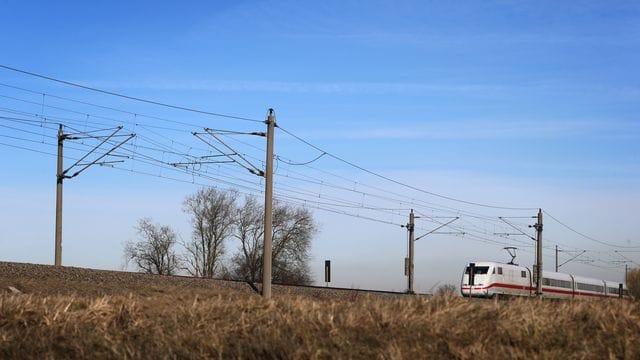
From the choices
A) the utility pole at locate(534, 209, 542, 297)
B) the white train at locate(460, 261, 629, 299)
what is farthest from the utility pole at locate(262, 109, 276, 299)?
the utility pole at locate(534, 209, 542, 297)

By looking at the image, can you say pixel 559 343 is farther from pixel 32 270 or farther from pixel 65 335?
pixel 32 270

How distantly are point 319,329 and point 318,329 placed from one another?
0.04 feet

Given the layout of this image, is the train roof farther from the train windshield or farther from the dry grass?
the dry grass

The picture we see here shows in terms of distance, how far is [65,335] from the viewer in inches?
357

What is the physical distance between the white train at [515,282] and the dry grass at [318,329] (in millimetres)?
41170

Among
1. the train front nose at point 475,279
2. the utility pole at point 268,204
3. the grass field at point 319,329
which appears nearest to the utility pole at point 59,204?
the utility pole at point 268,204

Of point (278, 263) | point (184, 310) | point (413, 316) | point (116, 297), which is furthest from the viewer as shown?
point (278, 263)

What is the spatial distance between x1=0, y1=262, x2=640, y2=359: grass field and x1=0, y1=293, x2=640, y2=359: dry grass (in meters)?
0.01

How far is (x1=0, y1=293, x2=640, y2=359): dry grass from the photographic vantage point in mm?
7410

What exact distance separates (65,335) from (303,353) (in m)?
3.47

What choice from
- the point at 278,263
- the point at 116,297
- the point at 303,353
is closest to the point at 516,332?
the point at 303,353

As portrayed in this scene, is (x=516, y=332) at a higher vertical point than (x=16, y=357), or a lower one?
higher

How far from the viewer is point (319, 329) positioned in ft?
27.4

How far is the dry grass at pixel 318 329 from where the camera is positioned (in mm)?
7410
